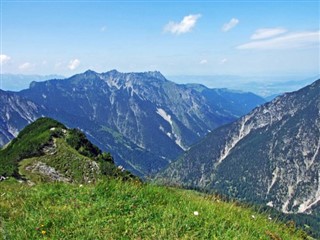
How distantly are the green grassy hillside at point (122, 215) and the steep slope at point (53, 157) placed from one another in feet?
294

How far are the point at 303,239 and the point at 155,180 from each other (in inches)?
180

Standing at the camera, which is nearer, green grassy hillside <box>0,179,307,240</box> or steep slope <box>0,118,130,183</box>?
green grassy hillside <box>0,179,307,240</box>

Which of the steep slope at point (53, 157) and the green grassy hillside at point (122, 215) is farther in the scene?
the steep slope at point (53, 157)

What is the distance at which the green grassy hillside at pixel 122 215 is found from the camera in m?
9.45

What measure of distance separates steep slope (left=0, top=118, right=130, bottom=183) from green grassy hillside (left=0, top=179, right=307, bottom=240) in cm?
8953

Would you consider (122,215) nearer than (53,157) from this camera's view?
Yes

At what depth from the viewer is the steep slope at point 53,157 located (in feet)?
361

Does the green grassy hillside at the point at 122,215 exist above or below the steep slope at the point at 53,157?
above

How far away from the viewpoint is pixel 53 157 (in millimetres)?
122625

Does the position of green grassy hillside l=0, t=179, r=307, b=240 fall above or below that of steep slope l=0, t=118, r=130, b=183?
above

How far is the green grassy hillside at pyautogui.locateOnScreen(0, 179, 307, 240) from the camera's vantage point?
945 cm

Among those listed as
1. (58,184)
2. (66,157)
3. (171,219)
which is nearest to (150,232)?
(171,219)

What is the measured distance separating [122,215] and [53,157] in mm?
116394

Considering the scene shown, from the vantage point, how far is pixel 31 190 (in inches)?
491
